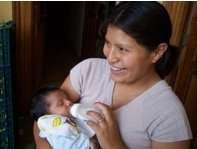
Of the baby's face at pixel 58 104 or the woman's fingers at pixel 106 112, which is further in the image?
the baby's face at pixel 58 104

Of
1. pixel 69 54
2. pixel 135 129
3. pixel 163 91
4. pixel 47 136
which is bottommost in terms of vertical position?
pixel 69 54

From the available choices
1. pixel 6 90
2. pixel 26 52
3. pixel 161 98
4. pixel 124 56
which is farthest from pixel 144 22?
pixel 26 52

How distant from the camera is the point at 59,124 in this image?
121 cm

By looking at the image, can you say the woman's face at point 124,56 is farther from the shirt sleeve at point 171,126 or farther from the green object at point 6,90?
the green object at point 6,90

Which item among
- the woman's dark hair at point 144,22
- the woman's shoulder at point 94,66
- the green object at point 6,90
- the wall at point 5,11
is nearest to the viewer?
the woman's dark hair at point 144,22

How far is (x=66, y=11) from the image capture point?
13.6ft

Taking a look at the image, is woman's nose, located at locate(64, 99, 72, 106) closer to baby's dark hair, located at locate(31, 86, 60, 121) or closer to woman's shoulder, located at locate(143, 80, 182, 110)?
baby's dark hair, located at locate(31, 86, 60, 121)

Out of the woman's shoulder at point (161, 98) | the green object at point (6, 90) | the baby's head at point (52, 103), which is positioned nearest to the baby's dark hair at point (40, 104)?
the baby's head at point (52, 103)

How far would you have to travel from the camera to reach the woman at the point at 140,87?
1025 mm

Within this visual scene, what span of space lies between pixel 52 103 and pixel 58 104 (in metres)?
0.03

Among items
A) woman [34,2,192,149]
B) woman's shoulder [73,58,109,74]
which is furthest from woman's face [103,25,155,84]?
woman's shoulder [73,58,109,74]

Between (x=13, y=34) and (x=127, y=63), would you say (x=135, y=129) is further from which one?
(x=13, y=34)

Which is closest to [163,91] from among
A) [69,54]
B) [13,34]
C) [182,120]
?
[182,120]

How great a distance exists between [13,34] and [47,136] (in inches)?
31.8
